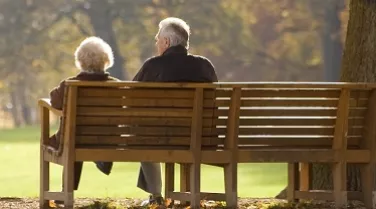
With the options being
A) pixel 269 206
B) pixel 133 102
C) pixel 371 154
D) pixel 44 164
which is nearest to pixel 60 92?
pixel 133 102

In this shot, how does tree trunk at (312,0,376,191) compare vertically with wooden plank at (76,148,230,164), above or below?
above

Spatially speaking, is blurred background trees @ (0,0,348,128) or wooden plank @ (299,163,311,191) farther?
blurred background trees @ (0,0,348,128)

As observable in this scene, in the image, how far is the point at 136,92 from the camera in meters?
8.94

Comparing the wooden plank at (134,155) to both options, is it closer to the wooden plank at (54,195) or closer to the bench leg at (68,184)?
the bench leg at (68,184)

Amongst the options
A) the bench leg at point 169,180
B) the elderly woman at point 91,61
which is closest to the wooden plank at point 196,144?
the bench leg at point 169,180

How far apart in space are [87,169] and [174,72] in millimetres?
16550

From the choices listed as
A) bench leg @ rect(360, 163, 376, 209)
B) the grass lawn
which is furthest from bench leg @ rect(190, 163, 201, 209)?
the grass lawn

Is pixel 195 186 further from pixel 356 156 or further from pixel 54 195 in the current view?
pixel 356 156

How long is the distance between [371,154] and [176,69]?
153cm

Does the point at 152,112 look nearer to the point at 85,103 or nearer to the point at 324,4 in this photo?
the point at 85,103

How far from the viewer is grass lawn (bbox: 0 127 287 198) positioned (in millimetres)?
18391

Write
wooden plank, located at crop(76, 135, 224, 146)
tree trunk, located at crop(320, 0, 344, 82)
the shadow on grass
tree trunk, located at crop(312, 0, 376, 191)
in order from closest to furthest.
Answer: wooden plank, located at crop(76, 135, 224, 146)
the shadow on grass
tree trunk, located at crop(312, 0, 376, 191)
tree trunk, located at crop(320, 0, 344, 82)

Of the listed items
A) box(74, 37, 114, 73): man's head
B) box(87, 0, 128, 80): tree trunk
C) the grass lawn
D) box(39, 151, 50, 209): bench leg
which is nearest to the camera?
box(74, 37, 114, 73): man's head

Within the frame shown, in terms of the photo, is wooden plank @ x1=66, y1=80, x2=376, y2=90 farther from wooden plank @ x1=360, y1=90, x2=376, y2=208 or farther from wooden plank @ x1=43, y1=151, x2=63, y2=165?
wooden plank @ x1=43, y1=151, x2=63, y2=165
